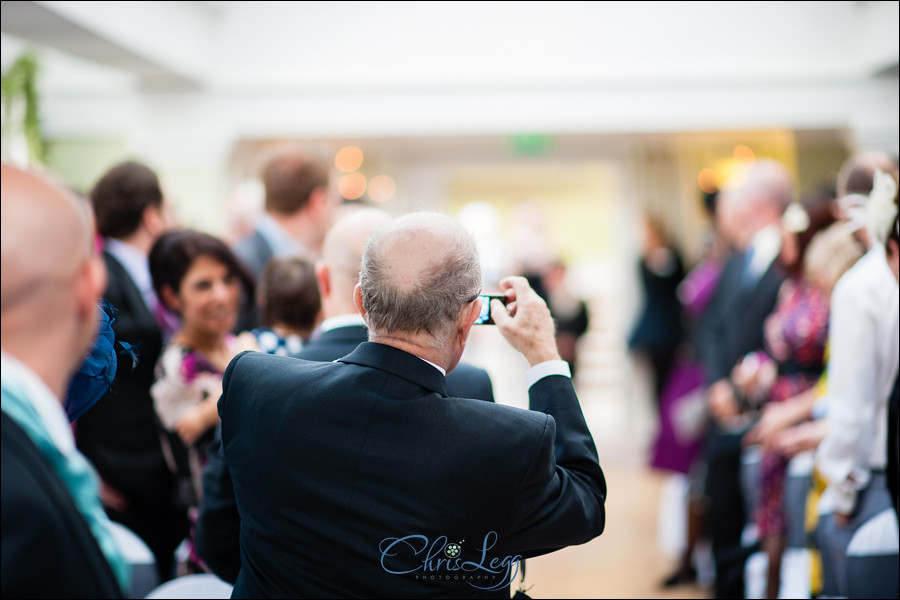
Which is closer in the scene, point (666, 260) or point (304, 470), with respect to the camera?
point (304, 470)

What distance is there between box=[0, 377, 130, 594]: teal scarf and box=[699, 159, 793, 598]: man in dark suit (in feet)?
8.70

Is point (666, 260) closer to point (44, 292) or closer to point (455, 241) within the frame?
point (455, 241)

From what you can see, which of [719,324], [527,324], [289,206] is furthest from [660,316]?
[527,324]

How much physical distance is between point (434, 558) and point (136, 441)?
145 centimetres

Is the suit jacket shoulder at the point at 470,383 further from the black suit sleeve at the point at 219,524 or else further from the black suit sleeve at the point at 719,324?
the black suit sleeve at the point at 719,324

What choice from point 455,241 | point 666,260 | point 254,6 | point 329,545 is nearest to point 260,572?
point 329,545

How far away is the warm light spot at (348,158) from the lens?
720 cm

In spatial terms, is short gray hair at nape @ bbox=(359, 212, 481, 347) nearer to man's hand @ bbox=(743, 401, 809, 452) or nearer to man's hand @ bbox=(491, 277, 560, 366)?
man's hand @ bbox=(491, 277, 560, 366)

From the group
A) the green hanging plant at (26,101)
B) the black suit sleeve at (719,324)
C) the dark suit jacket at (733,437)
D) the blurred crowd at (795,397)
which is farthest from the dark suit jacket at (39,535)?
the black suit sleeve at (719,324)

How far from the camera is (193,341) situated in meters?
2.35

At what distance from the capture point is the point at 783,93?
4.40 meters

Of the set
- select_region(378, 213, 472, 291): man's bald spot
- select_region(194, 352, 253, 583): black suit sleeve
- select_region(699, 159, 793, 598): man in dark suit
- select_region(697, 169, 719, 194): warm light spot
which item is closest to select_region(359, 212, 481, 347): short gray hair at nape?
select_region(378, 213, 472, 291): man's bald spot

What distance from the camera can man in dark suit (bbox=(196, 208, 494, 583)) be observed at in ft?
5.16

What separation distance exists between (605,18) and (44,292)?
1718 millimetres
